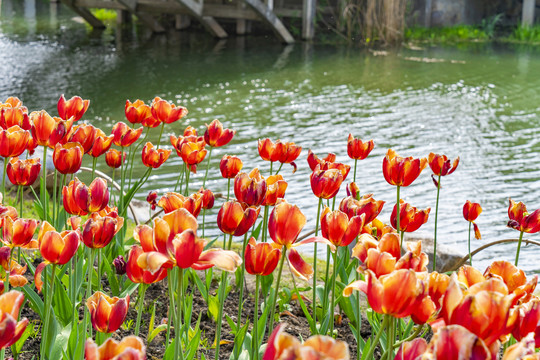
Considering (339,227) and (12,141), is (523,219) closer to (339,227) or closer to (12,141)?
(339,227)

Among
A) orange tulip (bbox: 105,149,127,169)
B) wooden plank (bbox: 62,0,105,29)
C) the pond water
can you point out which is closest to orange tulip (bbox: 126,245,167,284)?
orange tulip (bbox: 105,149,127,169)

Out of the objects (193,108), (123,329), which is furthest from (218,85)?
(123,329)

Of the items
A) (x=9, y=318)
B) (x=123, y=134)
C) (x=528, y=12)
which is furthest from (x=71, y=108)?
(x=528, y=12)

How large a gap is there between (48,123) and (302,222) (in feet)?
2.87

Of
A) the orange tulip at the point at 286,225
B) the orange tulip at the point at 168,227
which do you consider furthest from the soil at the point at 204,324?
the orange tulip at the point at 168,227

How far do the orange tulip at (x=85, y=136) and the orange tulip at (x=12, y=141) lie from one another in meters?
0.12

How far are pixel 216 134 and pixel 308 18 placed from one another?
36.9ft

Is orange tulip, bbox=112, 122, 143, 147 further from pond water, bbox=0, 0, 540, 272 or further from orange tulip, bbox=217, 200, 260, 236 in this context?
pond water, bbox=0, 0, 540, 272

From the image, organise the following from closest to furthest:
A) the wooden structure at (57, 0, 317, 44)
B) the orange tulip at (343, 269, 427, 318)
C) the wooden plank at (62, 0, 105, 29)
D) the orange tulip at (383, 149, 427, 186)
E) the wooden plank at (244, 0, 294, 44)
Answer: the orange tulip at (343, 269, 427, 318) < the orange tulip at (383, 149, 427, 186) < the wooden plank at (244, 0, 294, 44) < the wooden structure at (57, 0, 317, 44) < the wooden plank at (62, 0, 105, 29)

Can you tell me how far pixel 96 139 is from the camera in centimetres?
191

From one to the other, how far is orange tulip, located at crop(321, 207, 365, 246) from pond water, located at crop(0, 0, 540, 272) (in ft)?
7.95

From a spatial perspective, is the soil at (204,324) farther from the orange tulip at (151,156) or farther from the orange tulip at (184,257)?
the orange tulip at (184,257)

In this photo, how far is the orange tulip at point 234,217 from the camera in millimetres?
1280

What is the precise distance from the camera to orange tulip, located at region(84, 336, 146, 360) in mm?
721
